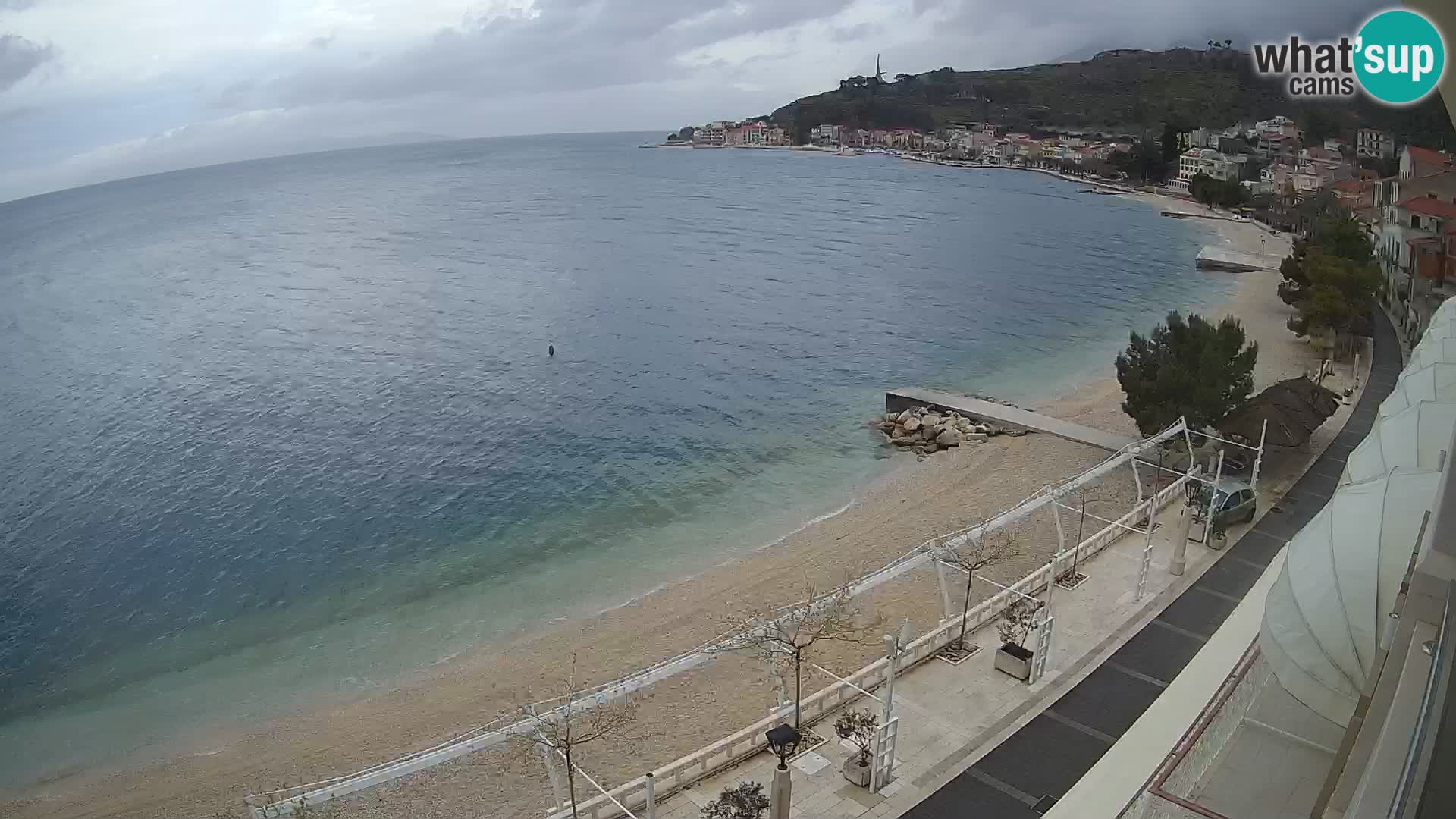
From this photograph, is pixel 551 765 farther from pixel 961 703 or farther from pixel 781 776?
pixel 961 703

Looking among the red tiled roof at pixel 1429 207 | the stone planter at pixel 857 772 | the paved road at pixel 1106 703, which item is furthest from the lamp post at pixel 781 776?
the red tiled roof at pixel 1429 207

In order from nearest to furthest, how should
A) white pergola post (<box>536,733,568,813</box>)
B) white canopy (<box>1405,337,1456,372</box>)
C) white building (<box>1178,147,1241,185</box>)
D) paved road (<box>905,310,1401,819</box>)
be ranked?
1. white pergola post (<box>536,733,568,813</box>)
2. paved road (<box>905,310,1401,819</box>)
3. white canopy (<box>1405,337,1456,372</box>)
4. white building (<box>1178,147,1241,185</box>)

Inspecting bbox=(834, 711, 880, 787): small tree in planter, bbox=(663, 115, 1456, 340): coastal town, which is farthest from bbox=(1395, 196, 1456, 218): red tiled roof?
bbox=(834, 711, 880, 787): small tree in planter

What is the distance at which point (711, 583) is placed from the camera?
939 inches

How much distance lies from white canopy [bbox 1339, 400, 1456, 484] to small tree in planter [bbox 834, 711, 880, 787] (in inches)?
294

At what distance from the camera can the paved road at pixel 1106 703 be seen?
1244 cm

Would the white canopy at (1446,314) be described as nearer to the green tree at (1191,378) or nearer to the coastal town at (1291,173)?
the green tree at (1191,378)

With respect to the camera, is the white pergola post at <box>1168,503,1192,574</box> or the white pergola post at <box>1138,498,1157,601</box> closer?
the white pergola post at <box>1138,498,1157,601</box>

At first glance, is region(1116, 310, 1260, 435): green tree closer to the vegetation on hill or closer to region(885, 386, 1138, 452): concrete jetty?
region(885, 386, 1138, 452): concrete jetty

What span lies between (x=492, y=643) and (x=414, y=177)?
196 meters

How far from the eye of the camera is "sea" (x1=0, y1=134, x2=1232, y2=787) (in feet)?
75.2

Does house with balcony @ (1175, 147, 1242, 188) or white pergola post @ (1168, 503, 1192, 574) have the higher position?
house with balcony @ (1175, 147, 1242, 188)

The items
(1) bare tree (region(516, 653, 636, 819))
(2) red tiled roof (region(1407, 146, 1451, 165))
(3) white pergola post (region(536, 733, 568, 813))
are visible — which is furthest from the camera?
(2) red tiled roof (region(1407, 146, 1451, 165))

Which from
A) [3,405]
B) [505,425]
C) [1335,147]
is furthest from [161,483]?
[1335,147]
